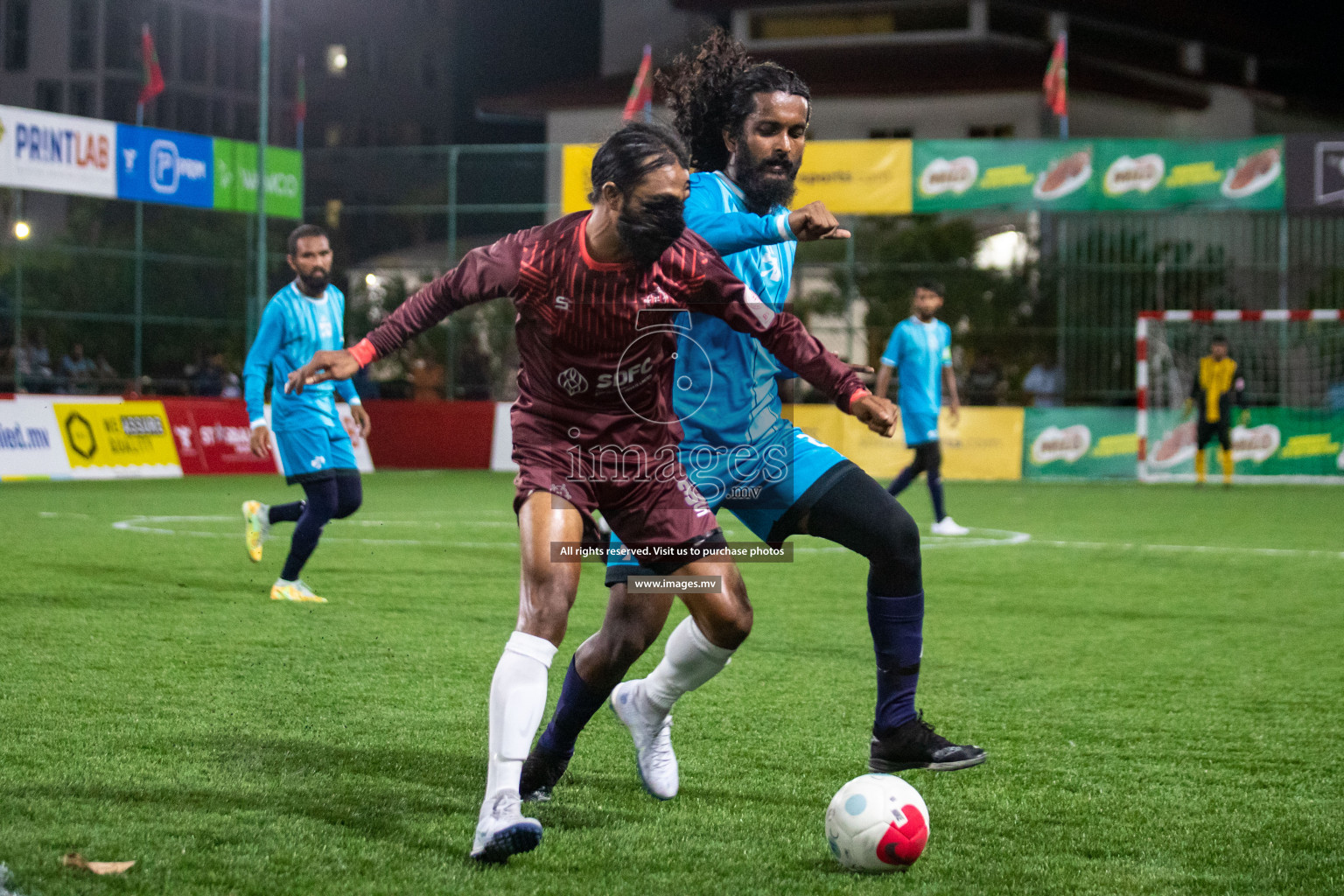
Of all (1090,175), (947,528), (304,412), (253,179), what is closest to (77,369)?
(253,179)

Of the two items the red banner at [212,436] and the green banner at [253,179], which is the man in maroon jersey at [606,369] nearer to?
the red banner at [212,436]

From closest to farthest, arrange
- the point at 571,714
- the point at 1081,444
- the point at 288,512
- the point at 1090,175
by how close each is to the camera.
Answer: the point at 571,714 → the point at 288,512 → the point at 1081,444 → the point at 1090,175

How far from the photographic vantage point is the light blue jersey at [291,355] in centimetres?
862

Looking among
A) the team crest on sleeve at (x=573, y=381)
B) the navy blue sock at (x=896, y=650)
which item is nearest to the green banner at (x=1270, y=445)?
the navy blue sock at (x=896, y=650)

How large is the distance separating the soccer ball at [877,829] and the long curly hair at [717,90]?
2.01 meters

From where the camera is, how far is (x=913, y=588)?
4512 mm

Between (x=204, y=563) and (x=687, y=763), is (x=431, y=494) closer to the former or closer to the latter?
(x=204, y=563)

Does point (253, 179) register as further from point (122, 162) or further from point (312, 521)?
point (312, 521)

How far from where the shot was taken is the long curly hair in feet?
15.3

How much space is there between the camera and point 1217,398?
2041cm

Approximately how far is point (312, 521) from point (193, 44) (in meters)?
64.3

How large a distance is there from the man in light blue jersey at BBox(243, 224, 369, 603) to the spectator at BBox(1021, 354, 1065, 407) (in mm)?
16326

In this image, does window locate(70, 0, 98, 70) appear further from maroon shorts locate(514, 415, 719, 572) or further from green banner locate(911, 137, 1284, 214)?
maroon shorts locate(514, 415, 719, 572)

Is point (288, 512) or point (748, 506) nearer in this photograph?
point (748, 506)
